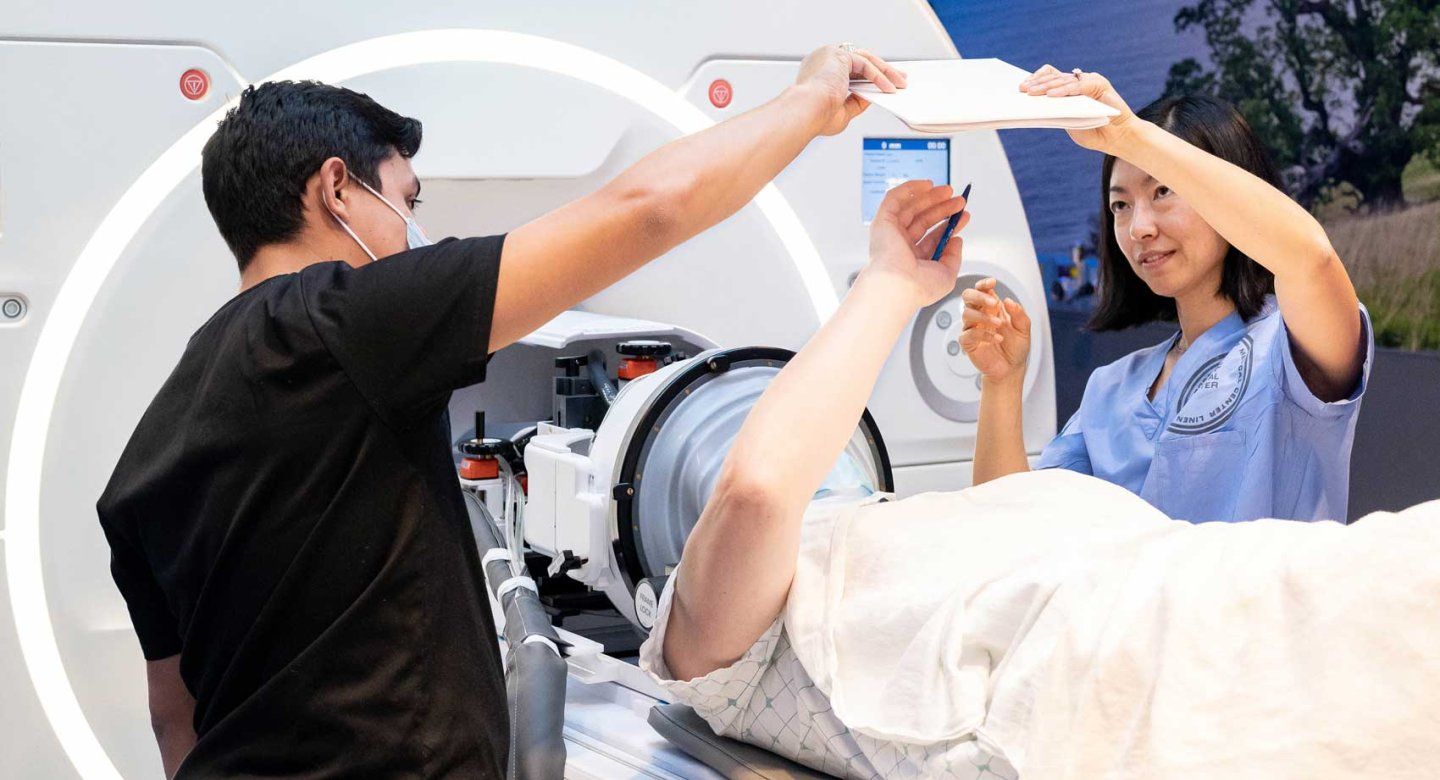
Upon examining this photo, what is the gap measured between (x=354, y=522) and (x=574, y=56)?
1.03 m

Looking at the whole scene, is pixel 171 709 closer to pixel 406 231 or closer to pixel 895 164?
pixel 406 231

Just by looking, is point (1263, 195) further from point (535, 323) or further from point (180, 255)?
point (180, 255)

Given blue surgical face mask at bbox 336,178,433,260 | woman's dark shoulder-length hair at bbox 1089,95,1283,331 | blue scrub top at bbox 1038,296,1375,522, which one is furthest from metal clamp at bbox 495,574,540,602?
woman's dark shoulder-length hair at bbox 1089,95,1283,331

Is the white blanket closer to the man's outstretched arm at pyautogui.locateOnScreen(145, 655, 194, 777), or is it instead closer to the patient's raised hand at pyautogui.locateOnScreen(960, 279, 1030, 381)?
the patient's raised hand at pyautogui.locateOnScreen(960, 279, 1030, 381)

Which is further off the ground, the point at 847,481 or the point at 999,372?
the point at 999,372

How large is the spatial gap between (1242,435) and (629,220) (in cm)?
97

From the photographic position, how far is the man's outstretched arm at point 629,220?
3.77 ft

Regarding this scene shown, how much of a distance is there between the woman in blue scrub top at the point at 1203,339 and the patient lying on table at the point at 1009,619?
28 cm

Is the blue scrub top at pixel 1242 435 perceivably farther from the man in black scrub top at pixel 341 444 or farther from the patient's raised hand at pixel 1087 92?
the man in black scrub top at pixel 341 444

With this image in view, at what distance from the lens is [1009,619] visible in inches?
52.4

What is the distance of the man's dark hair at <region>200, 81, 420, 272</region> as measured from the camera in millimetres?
1348

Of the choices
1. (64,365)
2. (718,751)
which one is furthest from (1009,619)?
(64,365)

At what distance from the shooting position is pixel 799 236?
226 cm

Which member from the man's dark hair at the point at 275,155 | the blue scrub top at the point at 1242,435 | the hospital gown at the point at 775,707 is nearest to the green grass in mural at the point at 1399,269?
the blue scrub top at the point at 1242,435
